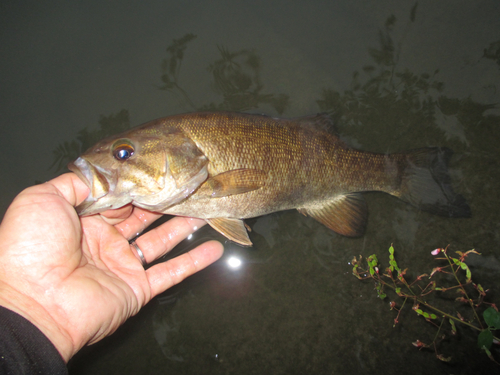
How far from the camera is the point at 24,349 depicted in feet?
5.37

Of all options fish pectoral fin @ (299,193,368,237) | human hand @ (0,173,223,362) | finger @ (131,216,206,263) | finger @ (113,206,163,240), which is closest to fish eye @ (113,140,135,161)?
human hand @ (0,173,223,362)

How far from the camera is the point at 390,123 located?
10.9 ft

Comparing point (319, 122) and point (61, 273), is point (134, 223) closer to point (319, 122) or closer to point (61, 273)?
point (61, 273)

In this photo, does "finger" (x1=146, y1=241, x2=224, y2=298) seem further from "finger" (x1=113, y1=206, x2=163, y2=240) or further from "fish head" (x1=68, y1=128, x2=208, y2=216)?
"fish head" (x1=68, y1=128, x2=208, y2=216)

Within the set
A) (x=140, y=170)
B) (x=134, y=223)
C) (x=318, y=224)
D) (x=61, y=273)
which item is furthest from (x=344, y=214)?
(x=61, y=273)

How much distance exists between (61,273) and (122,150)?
96 centimetres

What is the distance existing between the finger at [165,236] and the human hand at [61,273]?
1.00 ft

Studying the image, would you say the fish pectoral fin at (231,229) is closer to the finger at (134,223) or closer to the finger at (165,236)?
the finger at (165,236)

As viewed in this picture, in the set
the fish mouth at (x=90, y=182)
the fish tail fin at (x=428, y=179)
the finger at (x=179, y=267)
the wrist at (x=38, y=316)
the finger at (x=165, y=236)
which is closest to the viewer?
the wrist at (x=38, y=316)

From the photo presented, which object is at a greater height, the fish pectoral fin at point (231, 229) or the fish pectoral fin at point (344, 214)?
the fish pectoral fin at point (231, 229)

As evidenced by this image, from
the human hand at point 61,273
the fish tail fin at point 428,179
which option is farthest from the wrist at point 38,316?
the fish tail fin at point 428,179

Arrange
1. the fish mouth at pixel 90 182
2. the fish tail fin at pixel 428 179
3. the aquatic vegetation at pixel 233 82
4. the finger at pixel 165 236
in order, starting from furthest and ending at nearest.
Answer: the aquatic vegetation at pixel 233 82 → the fish tail fin at pixel 428 179 → the finger at pixel 165 236 → the fish mouth at pixel 90 182

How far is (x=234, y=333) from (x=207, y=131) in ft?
7.29

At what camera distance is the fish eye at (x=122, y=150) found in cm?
218
